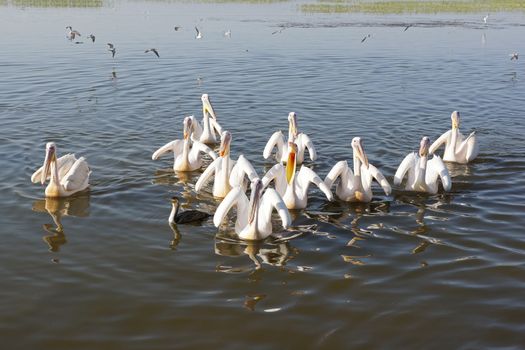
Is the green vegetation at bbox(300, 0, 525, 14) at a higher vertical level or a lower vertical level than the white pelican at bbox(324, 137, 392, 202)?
higher

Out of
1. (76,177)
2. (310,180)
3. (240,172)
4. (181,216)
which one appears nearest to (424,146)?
(310,180)

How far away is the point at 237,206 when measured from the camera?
28.0 ft

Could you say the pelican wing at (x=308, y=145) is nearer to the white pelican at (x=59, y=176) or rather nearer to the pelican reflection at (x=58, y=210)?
the white pelican at (x=59, y=176)

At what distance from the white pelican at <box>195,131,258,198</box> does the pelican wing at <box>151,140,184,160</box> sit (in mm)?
1559

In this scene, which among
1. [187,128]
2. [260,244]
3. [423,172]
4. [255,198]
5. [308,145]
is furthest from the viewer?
[187,128]

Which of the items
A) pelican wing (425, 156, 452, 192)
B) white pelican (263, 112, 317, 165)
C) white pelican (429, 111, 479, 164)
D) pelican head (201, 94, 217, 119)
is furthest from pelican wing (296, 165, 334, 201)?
pelican head (201, 94, 217, 119)

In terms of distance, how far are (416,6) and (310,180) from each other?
139 ft

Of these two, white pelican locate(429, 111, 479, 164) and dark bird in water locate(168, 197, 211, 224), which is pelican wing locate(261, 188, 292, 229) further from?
white pelican locate(429, 111, 479, 164)

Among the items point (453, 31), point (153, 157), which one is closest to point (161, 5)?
point (453, 31)

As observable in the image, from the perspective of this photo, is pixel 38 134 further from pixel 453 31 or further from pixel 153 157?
pixel 453 31

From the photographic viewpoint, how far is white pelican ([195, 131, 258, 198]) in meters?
9.87

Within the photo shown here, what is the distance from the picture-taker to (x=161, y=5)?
5066 cm

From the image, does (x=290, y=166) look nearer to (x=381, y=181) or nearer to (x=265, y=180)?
(x=265, y=180)

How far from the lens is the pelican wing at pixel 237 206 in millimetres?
8359
